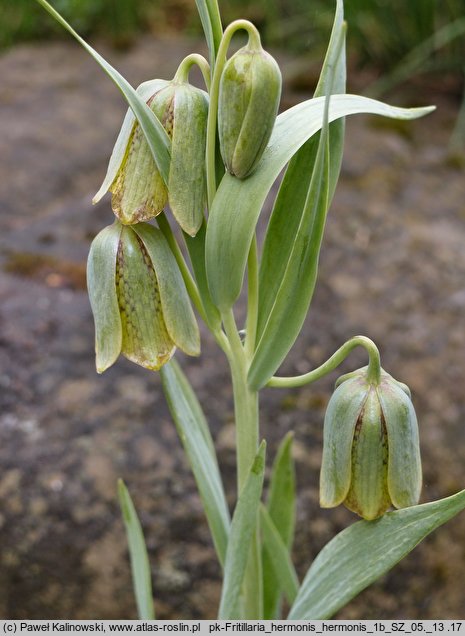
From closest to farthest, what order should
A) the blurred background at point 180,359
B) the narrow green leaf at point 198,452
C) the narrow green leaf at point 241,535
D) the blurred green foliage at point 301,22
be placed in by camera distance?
the narrow green leaf at point 241,535 < the narrow green leaf at point 198,452 < the blurred background at point 180,359 < the blurred green foliage at point 301,22

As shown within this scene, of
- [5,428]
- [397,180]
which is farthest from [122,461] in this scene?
[397,180]

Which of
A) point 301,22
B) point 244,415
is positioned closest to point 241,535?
point 244,415

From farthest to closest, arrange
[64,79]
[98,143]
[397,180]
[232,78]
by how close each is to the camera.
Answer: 1. [64,79]
2. [98,143]
3. [397,180]
4. [232,78]

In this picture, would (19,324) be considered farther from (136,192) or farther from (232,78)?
(232,78)

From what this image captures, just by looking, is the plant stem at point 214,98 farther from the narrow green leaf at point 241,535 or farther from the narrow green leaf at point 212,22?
the narrow green leaf at point 241,535

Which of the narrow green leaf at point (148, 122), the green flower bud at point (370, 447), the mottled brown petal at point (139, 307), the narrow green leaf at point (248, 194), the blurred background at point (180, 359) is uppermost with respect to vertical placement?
the narrow green leaf at point (148, 122)

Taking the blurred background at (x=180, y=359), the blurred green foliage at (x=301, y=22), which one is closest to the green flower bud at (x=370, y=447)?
the blurred background at (x=180, y=359)
